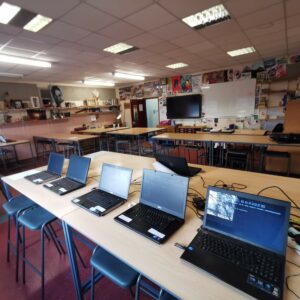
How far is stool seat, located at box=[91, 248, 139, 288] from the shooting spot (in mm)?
1066

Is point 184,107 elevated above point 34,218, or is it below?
above

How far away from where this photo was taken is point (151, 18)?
261 centimetres

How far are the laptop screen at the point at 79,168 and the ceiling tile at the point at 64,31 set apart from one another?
2014 mm

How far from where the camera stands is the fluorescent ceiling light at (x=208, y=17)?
103 inches

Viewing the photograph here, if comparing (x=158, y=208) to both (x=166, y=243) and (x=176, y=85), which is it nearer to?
(x=166, y=243)

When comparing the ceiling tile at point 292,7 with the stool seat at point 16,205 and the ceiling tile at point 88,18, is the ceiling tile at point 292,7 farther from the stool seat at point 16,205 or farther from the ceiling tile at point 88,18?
the stool seat at point 16,205

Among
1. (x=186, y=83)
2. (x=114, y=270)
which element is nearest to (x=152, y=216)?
(x=114, y=270)

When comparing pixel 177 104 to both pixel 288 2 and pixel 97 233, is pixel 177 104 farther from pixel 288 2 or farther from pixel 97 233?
pixel 97 233

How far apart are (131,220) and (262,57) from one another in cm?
623

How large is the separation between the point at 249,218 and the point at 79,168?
4.81 feet

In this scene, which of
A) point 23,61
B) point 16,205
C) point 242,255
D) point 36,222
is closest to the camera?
point 242,255

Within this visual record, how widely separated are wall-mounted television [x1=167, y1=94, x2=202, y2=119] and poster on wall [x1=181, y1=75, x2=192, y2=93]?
265 mm

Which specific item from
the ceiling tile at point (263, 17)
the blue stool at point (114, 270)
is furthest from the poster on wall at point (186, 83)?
→ the blue stool at point (114, 270)

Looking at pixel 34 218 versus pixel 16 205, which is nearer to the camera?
pixel 34 218
